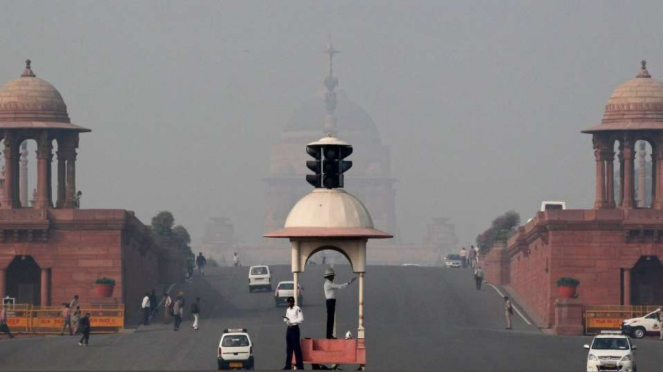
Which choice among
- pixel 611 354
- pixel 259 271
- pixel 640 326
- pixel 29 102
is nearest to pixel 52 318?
pixel 29 102

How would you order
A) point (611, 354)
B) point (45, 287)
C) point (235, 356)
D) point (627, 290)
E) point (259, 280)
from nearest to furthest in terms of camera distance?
point (611, 354) → point (235, 356) → point (627, 290) → point (45, 287) → point (259, 280)

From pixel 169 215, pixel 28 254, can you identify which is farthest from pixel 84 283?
pixel 169 215

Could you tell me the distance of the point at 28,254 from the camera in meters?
91.5

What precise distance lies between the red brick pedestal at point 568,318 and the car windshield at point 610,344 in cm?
Result: 2006

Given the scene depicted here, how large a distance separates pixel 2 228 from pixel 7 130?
684 cm

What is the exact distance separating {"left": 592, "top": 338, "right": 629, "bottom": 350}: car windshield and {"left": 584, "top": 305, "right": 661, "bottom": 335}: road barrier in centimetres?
2010

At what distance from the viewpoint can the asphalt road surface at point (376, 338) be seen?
70.2 metres

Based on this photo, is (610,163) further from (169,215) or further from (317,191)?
(317,191)

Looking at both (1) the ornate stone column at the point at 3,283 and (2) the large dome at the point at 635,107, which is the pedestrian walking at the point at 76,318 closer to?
(1) the ornate stone column at the point at 3,283

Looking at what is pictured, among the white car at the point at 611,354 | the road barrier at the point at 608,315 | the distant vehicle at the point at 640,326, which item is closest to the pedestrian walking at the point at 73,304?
the road barrier at the point at 608,315

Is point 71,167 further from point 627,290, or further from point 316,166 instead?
point 316,166

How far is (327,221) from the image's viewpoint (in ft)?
159

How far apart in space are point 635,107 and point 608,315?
54.2 feet

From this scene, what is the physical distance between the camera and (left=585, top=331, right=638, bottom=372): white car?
63.5 meters
